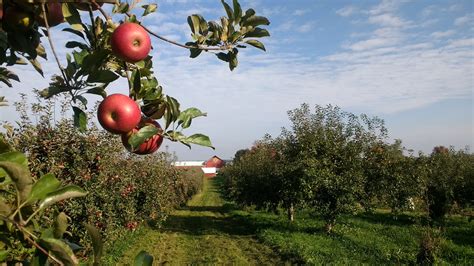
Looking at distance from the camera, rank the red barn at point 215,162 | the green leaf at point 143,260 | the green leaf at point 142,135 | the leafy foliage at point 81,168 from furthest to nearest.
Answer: the red barn at point 215,162
the leafy foliage at point 81,168
the green leaf at point 142,135
the green leaf at point 143,260

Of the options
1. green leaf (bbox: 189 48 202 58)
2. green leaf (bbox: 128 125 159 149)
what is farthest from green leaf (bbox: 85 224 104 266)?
green leaf (bbox: 189 48 202 58)

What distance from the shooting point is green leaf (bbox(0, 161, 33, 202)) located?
2.73ft

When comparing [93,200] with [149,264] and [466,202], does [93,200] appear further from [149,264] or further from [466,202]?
[466,202]

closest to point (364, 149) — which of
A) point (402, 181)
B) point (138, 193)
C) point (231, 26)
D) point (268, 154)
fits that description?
point (402, 181)

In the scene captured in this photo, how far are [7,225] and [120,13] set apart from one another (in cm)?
69

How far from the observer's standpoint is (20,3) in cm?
119

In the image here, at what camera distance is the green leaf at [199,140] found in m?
1.26

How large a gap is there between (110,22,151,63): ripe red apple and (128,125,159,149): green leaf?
19 cm

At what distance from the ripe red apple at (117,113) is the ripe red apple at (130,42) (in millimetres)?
115

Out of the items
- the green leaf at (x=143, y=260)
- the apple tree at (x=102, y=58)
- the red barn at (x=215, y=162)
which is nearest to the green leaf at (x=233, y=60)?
the apple tree at (x=102, y=58)

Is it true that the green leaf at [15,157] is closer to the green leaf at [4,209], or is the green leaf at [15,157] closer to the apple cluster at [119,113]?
the green leaf at [4,209]

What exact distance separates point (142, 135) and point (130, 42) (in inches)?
9.9

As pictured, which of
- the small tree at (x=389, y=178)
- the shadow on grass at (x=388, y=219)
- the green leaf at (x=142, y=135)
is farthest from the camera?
the shadow on grass at (x=388, y=219)

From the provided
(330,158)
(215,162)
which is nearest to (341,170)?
(330,158)
